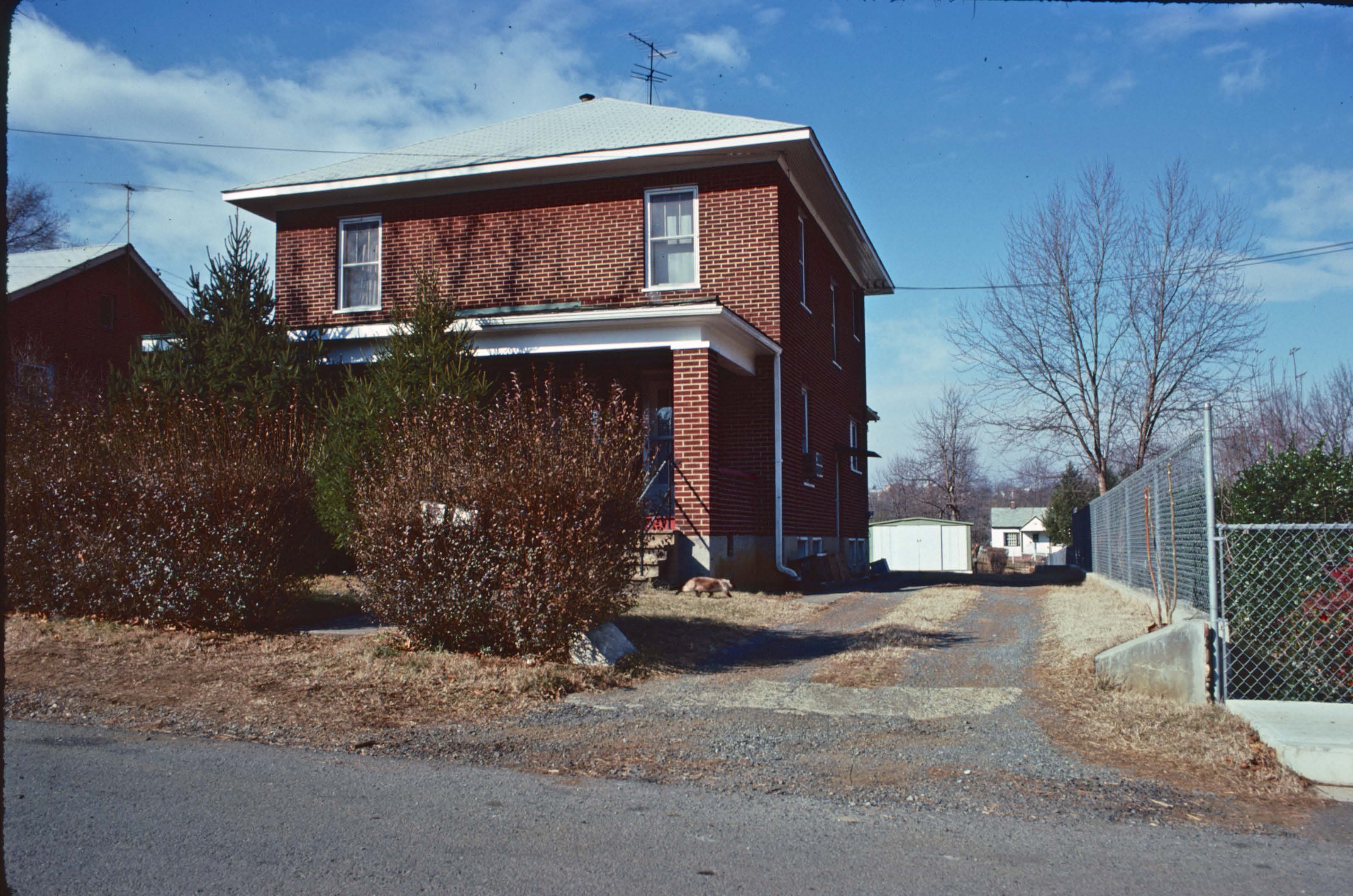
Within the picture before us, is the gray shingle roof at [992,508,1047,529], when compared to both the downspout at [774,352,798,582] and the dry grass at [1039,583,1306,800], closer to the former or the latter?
the downspout at [774,352,798,582]

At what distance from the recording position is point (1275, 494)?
25.9 ft

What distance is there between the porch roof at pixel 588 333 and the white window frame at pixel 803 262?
290 centimetres

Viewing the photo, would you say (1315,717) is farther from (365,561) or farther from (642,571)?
(642,571)

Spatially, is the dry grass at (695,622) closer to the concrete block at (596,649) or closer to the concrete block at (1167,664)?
the concrete block at (596,649)

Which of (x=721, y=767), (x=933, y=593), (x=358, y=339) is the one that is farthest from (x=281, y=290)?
(x=721, y=767)

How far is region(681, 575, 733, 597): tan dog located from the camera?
12.8 meters

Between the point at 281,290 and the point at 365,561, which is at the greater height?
the point at 281,290

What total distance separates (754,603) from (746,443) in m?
4.03

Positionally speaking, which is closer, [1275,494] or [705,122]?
[1275,494]

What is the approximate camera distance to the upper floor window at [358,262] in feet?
58.1

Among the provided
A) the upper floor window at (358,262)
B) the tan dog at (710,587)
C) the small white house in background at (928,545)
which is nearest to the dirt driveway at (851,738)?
the tan dog at (710,587)

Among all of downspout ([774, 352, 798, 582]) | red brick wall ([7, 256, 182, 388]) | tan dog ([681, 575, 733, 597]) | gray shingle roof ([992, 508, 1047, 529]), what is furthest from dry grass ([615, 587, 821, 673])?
gray shingle roof ([992, 508, 1047, 529])

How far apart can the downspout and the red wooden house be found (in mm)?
15475

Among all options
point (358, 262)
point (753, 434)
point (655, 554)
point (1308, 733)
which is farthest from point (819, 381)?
point (1308, 733)
